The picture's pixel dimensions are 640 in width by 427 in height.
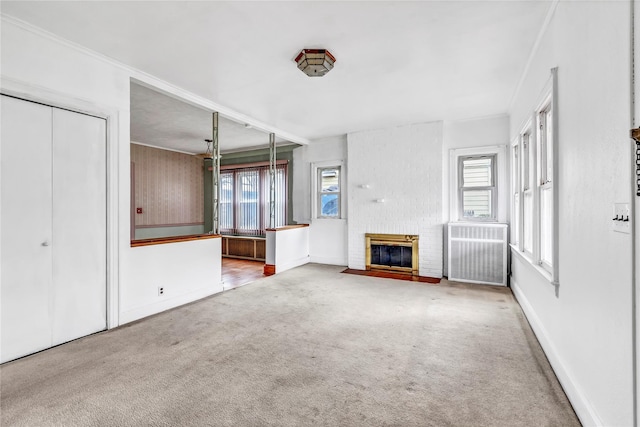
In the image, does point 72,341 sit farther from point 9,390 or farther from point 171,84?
point 171,84

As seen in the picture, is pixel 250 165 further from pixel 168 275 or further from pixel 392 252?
pixel 168 275

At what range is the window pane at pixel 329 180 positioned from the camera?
21.5 feet

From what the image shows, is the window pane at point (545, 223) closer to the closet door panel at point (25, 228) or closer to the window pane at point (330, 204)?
the window pane at point (330, 204)

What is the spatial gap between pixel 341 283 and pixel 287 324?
1854 millimetres

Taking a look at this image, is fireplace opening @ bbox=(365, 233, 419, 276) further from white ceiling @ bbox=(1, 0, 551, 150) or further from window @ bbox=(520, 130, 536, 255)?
white ceiling @ bbox=(1, 0, 551, 150)

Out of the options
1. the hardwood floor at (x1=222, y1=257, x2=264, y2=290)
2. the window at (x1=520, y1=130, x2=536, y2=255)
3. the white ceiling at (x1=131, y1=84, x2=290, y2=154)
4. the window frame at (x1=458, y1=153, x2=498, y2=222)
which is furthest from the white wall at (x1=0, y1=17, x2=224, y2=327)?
the window frame at (x1=458, y1=153, x2=498, y2=222)

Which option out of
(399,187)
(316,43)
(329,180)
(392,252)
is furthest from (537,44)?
(329,180)

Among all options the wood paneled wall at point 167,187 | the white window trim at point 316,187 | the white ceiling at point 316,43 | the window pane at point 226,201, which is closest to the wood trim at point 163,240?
the white ceiling at point 316,43

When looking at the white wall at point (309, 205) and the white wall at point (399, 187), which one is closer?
the white wall at point (399, 187)

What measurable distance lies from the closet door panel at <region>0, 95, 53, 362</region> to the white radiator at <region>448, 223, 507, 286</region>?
5.28 meters

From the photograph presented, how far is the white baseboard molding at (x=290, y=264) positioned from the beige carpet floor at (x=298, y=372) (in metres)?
2.08

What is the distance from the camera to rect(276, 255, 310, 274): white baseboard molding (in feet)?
18.9

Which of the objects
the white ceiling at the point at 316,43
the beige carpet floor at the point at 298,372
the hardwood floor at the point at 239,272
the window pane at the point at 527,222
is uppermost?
the white ceiling at the point at 316,43

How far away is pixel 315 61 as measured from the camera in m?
2.95
